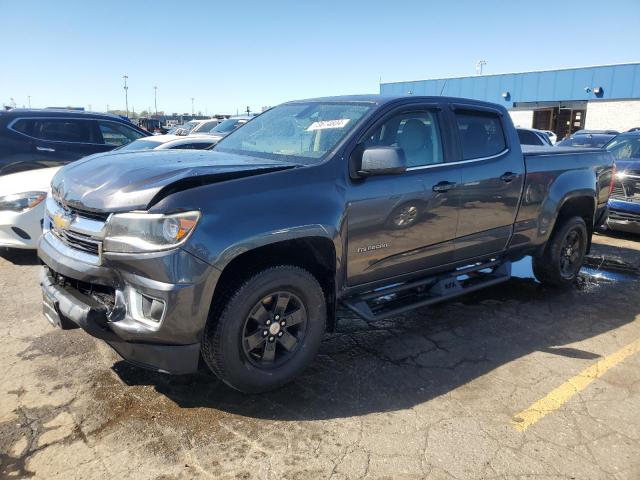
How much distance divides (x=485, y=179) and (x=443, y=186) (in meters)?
0.60

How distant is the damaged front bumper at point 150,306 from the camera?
2674mm

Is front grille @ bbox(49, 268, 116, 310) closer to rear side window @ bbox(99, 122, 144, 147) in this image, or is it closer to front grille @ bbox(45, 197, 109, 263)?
front grille @ bbox(45, 197, 109, 263)

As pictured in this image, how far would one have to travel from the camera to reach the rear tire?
5352 mm

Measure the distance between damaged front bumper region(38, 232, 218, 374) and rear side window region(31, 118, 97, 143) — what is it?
253 inches

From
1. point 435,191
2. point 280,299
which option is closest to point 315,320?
point 280,299

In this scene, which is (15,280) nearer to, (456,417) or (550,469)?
(456,417)

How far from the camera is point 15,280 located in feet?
17.9

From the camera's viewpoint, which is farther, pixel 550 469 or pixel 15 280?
pixel 15 280

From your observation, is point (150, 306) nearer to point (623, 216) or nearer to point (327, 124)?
point (327, 124)

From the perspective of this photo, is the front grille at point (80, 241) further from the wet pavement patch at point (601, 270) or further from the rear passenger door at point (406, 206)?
the wet pavement patch at point (601, 270)

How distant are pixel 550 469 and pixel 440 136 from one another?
2509 mm

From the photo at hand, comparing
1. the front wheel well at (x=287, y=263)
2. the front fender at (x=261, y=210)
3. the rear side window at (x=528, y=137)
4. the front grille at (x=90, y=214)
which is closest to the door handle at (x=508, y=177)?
the front fender at (x=261, y=210)

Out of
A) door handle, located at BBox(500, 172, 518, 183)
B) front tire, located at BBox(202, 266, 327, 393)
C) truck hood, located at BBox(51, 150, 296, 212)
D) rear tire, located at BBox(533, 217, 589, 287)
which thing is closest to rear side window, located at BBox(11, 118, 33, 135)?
truck hood, located at BBox(51, 150, 296, 212)

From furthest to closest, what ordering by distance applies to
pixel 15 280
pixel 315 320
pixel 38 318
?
1. pixel 15 280
2. pixel 38 318
3. pixel 315 320
